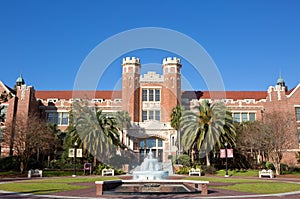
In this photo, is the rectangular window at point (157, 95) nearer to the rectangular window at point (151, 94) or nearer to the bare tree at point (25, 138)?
the rectangular window at point (151, 94)

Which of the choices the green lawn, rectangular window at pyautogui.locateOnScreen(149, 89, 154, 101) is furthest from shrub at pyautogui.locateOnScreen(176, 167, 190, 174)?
rectangular window at pyautogui.locateOnScreen(149, 89, 154, 101)

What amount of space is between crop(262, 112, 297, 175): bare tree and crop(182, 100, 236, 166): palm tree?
3644 mm

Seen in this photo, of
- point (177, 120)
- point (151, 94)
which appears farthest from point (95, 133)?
point (151, 94)

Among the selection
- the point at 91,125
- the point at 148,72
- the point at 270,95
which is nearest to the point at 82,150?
the point at 91,125

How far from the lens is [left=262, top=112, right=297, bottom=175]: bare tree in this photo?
32.5 m

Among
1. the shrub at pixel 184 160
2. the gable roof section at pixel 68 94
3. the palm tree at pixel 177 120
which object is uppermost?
the gable roof section at pixel 68 94

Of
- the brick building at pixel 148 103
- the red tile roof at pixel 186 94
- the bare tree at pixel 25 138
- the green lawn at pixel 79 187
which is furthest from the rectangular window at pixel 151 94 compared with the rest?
the green lawn at pixel 79 187

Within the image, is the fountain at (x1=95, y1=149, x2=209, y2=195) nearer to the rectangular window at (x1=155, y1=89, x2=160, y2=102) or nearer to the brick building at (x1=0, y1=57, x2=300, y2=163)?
the brick building at (x1=0, y1=57, x2=300, y2=163)

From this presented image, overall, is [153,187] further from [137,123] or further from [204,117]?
[137,123]

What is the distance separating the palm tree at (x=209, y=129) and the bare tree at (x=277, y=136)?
12.0 ft

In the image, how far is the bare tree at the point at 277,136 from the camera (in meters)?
32.5

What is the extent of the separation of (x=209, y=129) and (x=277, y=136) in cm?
684

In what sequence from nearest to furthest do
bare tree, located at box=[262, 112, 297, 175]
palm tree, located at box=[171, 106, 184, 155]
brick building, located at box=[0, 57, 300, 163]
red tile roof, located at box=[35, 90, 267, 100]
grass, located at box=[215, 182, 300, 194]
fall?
grass, located at box=[215, 182, 300, 194]
bare tree, located at box=[262, 112, 297, 175]
palm tree, located at box=[171, 106, 184, 155]
brick building, located at box=[0, 57, 300, 163]
red tile roof, located at box=[35, 90, 267, 100]

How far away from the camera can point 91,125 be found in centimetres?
3434
